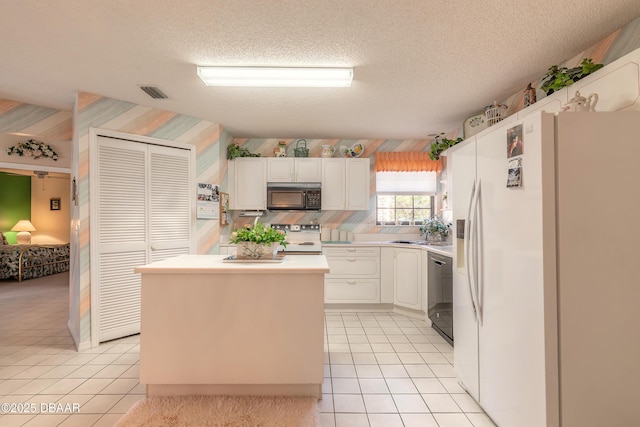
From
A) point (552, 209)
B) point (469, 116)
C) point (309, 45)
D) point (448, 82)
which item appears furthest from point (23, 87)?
point (469, 116)

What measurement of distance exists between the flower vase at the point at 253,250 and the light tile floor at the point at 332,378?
1.10 m

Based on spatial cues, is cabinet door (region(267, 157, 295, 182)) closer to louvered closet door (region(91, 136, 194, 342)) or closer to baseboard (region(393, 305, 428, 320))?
louvered closet door (region(91, 136, 194, 342))

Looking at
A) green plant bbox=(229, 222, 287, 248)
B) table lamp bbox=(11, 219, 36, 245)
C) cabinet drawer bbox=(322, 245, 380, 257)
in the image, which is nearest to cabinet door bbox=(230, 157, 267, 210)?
cabinet drawer bbox=(322, 245, 380, 257)

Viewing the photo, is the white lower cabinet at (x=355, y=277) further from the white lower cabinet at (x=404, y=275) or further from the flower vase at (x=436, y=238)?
the flower vase at (x=436, y=238)

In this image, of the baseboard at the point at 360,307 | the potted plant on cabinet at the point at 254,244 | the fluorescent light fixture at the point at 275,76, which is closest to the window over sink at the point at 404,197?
the baseboard at the point at 360,307

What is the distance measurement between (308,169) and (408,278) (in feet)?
6.63

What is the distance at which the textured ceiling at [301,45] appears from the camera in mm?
1862

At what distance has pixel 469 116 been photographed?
368 cm

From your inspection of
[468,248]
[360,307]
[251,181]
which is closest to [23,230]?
[251,181]

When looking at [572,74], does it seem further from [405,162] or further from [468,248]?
[405,162]

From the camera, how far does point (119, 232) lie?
3.32 metres

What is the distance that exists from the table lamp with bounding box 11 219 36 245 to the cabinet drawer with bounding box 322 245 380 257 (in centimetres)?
770

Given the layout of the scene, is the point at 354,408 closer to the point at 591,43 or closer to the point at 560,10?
the point at 560,10

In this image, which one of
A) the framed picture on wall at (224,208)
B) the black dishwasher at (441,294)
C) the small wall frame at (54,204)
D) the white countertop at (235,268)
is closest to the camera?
the white countertop at (235,268)
